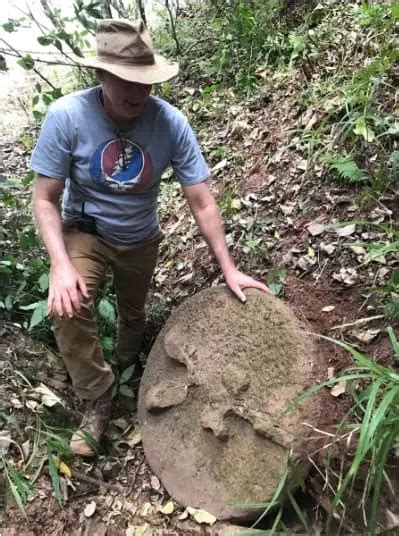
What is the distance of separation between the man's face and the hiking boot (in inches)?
62.2

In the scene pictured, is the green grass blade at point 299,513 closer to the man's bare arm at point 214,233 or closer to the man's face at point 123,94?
the man's bare arm at point 214,233

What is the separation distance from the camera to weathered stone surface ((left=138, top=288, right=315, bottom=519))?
2.45m

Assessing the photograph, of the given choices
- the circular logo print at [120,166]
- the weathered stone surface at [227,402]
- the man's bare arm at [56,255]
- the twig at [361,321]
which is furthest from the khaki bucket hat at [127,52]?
the twig at [361,321]

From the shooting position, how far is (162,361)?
3.06 m

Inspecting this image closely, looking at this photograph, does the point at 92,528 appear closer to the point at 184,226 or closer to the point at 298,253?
the point at 298,253

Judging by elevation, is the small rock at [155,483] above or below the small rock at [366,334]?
below

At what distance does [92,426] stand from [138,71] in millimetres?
1948

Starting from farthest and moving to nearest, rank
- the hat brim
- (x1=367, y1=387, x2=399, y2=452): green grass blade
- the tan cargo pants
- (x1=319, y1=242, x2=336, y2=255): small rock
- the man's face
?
1. (x1=319, y1=242, x2=336, y2=255): small rock
2. the tan cargo pants
3. the man's face
4. the hat brim
5. (x1=367, y1=387, x2=399, y2=452): green grass blade

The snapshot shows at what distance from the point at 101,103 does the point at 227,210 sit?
5.10 ft

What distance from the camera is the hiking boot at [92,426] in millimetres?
2883

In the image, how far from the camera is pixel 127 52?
2.48m

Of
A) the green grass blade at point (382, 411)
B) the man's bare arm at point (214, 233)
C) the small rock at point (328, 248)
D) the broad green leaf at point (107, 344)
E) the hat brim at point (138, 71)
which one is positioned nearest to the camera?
the green grass blade at point (382, 411)

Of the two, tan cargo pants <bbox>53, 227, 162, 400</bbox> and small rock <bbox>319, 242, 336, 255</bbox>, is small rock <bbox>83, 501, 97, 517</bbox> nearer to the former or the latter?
tan cargo pants <bbox>53, 227, 162, 400</bbox>

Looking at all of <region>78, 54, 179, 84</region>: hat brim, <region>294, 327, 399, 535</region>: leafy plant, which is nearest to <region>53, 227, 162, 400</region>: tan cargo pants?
<region>78, 54, 179, 84</region>: hat brim
